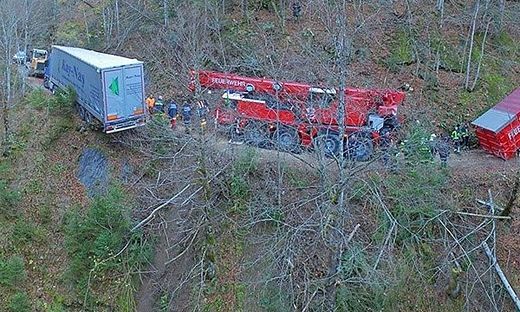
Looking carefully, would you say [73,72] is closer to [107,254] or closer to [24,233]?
[24,233]

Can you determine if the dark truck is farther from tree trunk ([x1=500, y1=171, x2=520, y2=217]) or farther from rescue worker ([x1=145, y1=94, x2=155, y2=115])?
tree trunk ([x1=500, y1=171, x2=520, y2=217])

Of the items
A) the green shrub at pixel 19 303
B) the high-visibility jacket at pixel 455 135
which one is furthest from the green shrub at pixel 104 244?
the high-visibility jacket at pixel 455 135

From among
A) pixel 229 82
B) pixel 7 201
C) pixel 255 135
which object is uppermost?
pixel 229 82

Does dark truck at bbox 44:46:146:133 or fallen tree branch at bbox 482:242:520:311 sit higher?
dark truck at bbox 44:46:146:133

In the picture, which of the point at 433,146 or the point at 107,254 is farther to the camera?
the point at 433,146

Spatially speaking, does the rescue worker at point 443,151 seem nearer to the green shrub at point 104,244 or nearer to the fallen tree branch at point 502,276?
the fallen tree branch at point 502,276

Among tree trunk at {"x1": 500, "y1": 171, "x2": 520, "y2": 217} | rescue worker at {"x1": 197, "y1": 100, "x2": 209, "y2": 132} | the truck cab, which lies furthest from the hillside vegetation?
the truck cab

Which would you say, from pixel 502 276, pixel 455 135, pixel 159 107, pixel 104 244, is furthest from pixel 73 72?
pixel 502 276
